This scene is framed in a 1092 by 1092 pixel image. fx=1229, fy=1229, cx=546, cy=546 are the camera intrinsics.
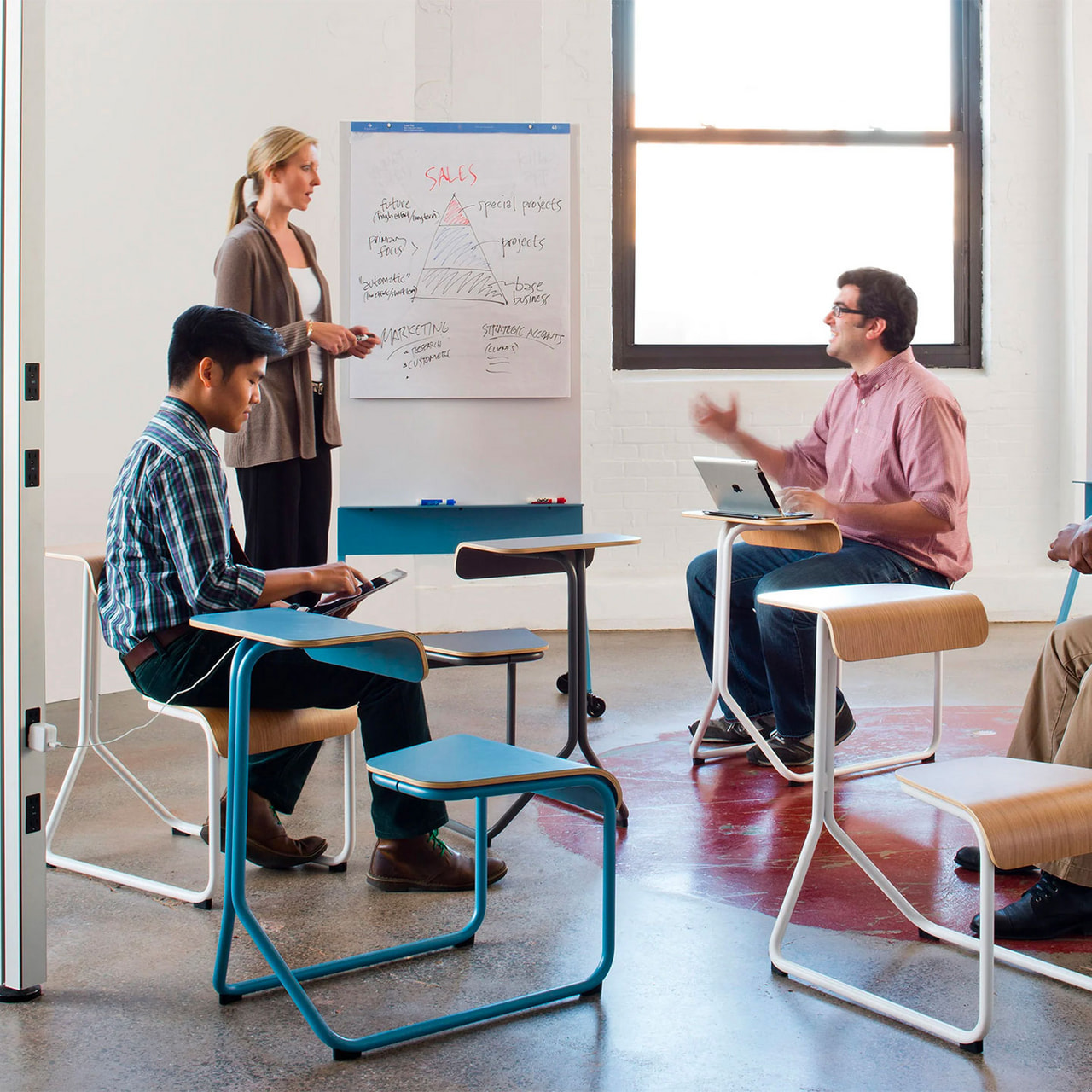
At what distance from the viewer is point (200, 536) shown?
2.10m

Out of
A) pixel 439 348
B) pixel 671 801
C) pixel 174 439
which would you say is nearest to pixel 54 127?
pixel 439 348

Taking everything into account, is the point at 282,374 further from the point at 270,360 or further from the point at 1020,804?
the point at 1020,804

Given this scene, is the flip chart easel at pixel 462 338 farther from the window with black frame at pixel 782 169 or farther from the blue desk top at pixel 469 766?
the blue desk top at pixel 469 766

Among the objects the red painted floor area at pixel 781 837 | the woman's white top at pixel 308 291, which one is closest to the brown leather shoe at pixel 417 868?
the red painted floor area at pixel 781 837

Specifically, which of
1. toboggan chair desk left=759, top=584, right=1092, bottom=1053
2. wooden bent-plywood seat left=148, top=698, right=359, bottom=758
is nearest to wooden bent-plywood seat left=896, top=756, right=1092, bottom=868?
toboggan chair desk left=759, top=584, right=1092, bottom=1053

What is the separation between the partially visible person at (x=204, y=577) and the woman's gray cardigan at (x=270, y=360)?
1.16m

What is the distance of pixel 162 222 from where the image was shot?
445cm

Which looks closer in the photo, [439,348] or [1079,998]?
[1079,998]

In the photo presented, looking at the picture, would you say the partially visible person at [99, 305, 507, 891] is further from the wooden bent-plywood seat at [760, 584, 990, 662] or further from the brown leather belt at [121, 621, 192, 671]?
the wooden bent-plywood seat at [760, 584, 990, 662]

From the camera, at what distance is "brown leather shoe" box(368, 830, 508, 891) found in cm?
241

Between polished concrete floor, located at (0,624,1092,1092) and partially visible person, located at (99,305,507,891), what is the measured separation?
0.33 m

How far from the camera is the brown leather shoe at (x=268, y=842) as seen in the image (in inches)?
99.3

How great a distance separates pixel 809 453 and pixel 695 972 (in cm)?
207

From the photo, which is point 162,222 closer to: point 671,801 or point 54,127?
point 54,127
